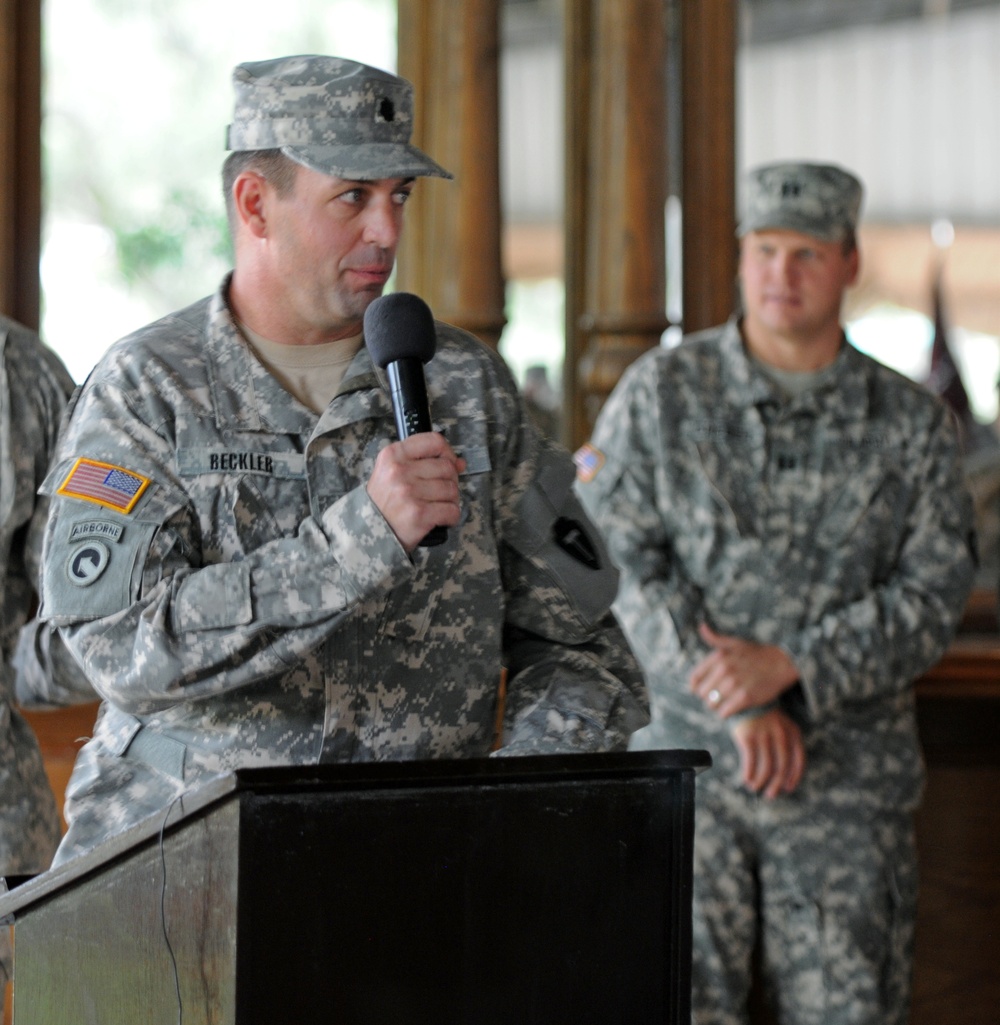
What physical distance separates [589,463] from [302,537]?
1288mm

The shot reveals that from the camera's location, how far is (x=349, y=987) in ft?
4.00

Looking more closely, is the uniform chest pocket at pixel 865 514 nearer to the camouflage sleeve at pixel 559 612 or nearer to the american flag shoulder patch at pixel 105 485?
the camouflage sleeve at pixel 559 612

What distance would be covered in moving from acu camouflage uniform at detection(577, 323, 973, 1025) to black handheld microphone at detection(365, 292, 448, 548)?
3.72ft

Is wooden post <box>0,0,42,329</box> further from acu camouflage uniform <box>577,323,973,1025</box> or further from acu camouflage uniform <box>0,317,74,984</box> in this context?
acu camouflage uniform <box>577,323,973,1025</box>

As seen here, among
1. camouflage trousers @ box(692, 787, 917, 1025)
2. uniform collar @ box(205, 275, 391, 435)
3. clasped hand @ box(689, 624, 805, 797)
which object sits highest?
uniform collar @ box(205, 275, 391, 435)

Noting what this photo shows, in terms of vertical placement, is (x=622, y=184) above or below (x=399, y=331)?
above

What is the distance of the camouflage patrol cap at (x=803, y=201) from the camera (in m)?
2.82

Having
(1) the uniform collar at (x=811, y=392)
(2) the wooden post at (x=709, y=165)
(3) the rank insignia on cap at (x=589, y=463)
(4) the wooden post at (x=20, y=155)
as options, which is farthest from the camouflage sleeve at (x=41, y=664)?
(2) the wooden post at (x=709, y=165)

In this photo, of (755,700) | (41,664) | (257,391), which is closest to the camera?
(257,391)

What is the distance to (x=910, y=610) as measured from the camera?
2.63 meters

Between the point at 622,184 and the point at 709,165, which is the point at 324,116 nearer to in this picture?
the point at 622,184

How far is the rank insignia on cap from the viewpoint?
2.78 metres

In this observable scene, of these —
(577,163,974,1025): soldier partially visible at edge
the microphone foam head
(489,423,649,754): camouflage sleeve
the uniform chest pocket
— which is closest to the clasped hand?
(577,163,974,1025): soldier partially visible at edge

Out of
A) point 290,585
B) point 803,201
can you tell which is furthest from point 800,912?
point 290,585
